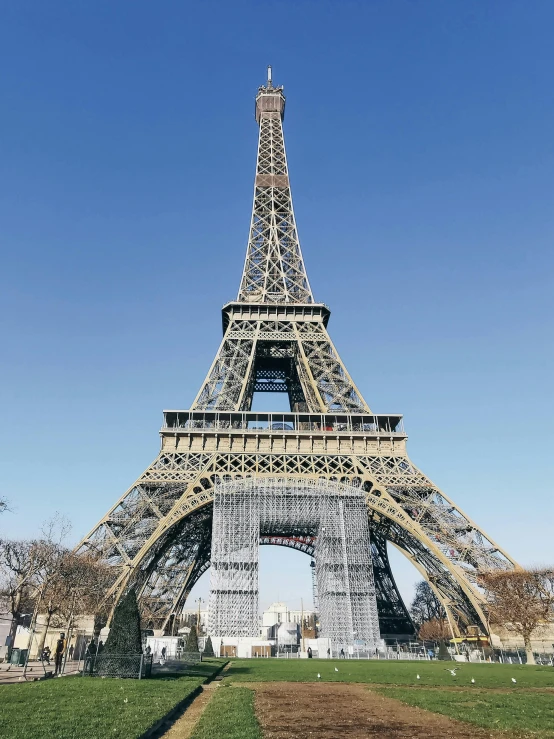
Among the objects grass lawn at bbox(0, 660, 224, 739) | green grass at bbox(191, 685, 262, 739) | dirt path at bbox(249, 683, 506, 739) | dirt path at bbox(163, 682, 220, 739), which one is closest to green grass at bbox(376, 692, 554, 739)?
dirt path at bbox(249, 683, 506, 739)

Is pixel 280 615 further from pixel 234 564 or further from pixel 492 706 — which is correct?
pixel 492 706

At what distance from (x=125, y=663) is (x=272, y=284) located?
35019mm

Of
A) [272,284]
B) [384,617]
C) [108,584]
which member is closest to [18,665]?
[108,584]

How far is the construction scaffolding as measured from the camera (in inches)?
1286

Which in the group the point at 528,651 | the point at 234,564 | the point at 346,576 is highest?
the point at 234,564

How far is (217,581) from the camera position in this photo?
3259cm

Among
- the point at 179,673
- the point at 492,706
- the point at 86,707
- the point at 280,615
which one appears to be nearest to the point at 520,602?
the point at 179,673

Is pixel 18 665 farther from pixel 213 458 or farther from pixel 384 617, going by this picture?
pixel 384 617

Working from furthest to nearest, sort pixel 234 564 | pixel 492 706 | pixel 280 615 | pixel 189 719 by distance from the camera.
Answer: pixel 280 615 < pixel 234 564 < pixel 492 706 < pixel 189 719

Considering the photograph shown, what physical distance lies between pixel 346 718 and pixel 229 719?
2.43m

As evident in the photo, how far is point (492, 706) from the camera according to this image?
468 inches

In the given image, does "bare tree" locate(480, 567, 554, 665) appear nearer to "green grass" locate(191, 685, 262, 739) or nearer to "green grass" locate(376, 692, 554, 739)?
"green grass" locate(376, 692, 554, 739)

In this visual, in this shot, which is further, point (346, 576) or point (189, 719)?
point (346, 576)

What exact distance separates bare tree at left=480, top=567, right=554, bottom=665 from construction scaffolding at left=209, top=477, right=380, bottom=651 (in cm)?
731
